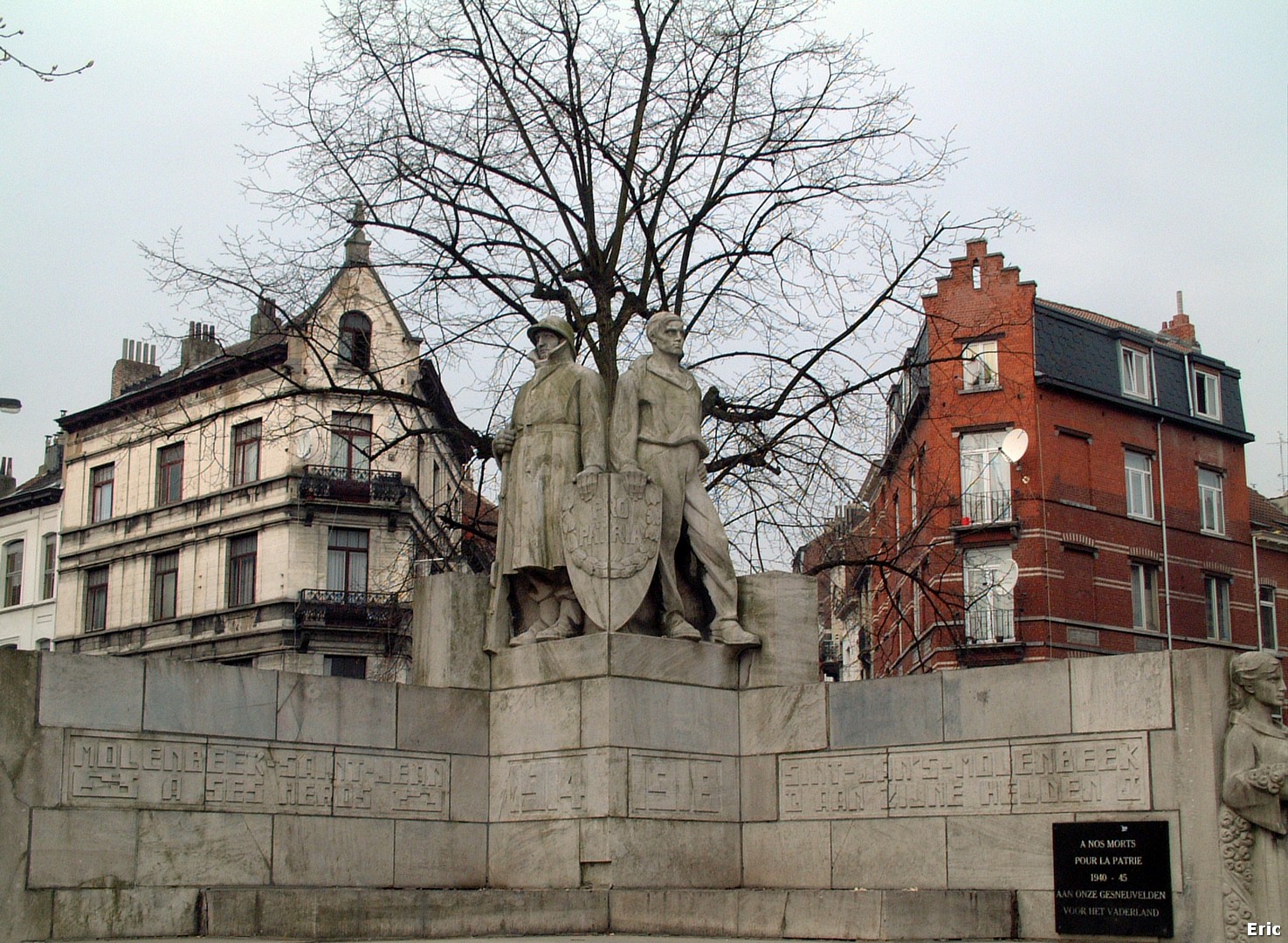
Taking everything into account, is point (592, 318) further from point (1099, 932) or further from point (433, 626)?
point (1099, 932)

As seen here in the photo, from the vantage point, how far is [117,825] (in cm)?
1099

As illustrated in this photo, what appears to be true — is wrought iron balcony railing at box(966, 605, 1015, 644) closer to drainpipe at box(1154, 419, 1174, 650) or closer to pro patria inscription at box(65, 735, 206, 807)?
drainpipe at box(1154, 419, 1174, 650)

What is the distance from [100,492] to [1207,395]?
3528cm

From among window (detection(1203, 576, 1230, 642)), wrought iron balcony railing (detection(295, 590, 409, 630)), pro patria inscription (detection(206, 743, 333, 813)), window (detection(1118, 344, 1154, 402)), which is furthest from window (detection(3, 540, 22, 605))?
pro patria inscription (detection(206, 743, 333, 813))

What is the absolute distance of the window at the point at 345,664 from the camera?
4844cm

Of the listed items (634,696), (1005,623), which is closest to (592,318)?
(634,696)

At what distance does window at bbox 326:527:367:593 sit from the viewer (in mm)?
49500

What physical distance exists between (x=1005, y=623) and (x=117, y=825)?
35.4 meters

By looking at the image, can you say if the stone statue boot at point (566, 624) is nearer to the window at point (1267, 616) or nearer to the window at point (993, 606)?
the window at point (993, 606)

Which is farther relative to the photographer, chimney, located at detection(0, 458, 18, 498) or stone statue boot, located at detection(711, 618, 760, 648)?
chimney, located at detection(0, 458, 18, 498)

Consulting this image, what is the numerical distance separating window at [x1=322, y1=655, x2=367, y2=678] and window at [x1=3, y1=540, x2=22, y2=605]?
17255mm

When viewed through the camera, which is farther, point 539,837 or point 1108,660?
point 539,837

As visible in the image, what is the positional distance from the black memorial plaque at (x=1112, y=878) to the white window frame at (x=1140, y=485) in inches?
1468

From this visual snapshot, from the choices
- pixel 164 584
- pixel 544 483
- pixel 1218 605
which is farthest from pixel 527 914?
pixel 164 584
